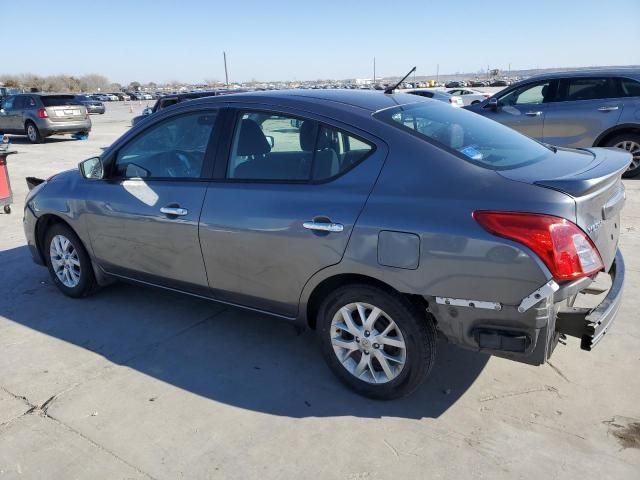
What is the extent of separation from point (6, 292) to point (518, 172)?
4.50m

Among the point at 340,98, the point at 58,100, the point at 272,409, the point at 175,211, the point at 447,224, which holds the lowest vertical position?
the point at 272,409

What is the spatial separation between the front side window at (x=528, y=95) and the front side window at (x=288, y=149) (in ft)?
23.7

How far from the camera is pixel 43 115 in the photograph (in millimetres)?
17562

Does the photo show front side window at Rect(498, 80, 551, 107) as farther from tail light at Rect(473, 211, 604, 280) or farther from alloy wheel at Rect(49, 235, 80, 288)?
alloy wheel at Rect(49, 235, 80, 288)

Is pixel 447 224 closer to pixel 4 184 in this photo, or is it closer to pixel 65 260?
pixel 65 260

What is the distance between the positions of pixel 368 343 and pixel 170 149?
211cm

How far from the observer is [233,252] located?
3.37 meters

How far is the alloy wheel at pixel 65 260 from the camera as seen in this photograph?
Result: 4.54 meters

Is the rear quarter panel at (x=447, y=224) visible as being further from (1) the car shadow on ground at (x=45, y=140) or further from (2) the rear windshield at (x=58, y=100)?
(1) the car shadow on ground at (x=45, y=140)

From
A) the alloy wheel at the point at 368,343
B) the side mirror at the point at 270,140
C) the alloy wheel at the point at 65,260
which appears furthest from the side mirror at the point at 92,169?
the alloy wheel at the point at 368,343

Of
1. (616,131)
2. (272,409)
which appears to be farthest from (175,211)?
(616,131)

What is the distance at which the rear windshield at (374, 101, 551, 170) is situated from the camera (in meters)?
2.88

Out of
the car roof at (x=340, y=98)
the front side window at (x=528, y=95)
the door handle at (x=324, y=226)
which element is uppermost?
the car roof at (x=340, y=98)

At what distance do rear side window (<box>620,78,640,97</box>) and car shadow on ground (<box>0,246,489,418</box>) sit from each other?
22.9ft
